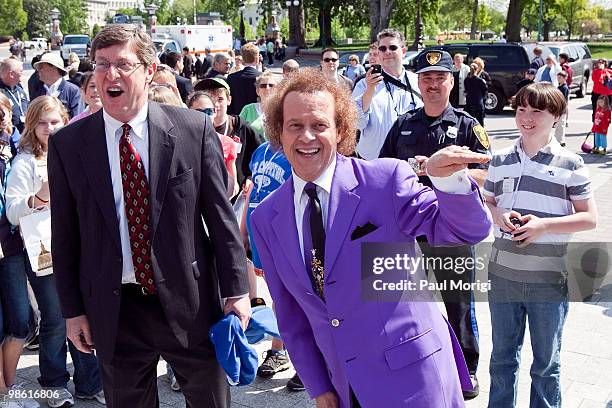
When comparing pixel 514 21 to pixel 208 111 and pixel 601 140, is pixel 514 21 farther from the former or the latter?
pixel 208 111

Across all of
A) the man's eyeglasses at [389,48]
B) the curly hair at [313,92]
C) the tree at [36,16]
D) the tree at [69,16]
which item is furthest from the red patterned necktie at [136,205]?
the tree at [69,16]

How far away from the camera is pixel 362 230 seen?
2316mm

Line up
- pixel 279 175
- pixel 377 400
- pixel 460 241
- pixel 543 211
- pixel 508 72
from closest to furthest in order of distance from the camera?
pixel 460 241 < pixel 377 400 < pixel 543 211 < pixel 279 175 < pixel 508 72

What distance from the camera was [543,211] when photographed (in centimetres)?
348

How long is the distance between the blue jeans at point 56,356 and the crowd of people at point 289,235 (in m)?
0.01

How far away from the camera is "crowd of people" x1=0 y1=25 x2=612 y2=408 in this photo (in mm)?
2312

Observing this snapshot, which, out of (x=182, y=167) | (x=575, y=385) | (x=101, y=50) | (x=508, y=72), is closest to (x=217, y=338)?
(x=182, y=167)

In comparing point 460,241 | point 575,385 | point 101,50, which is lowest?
point 575,385

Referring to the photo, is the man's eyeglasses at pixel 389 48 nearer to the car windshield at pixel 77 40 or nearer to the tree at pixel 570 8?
the car windshield at pixel 77 40

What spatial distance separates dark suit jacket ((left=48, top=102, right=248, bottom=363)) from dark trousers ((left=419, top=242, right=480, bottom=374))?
183cm

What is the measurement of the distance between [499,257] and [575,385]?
A: 1.45 metres

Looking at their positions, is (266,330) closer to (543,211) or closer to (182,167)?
(182,167)

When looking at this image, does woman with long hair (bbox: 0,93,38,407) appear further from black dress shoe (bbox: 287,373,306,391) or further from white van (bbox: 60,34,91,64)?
white van (bbox: 60,34,91,64)

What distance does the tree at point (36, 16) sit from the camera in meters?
114
